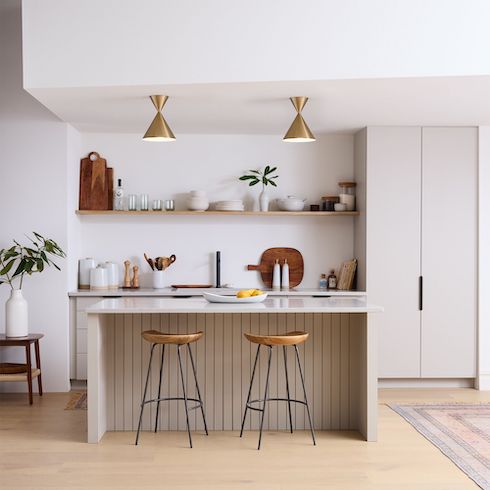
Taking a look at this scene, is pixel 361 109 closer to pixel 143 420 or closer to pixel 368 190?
pixel 368 190

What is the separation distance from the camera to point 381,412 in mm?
5598

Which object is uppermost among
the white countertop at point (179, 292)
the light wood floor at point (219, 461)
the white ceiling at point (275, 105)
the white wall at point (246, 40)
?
the white wall at point (246, 40)

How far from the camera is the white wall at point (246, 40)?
4.61 metres

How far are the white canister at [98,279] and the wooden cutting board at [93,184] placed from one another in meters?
0.61

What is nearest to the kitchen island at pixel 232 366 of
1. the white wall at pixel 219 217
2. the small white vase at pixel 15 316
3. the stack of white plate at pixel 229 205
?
the small white vase at pixel 15 316

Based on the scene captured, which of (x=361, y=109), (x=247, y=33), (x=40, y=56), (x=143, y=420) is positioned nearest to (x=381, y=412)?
(x=143, y=420)

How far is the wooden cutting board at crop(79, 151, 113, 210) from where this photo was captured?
22.3 ft

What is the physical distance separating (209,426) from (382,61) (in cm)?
271

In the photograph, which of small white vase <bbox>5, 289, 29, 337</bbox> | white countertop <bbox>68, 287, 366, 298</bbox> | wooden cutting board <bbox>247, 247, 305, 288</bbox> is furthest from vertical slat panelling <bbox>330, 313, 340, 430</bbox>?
small white vase <bbox>5, 289, 29, 337</bbox>

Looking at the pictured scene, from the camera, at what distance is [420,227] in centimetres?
657

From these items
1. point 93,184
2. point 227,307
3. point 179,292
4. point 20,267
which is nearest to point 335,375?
point 227,307

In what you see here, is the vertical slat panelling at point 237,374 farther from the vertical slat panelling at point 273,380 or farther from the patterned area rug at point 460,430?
the patterned area rug at point 460,430

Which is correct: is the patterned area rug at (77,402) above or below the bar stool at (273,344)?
below

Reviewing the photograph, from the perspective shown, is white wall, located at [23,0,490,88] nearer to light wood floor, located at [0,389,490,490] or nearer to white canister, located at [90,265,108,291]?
white canister, located at [90,265,108,291]
